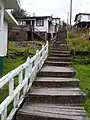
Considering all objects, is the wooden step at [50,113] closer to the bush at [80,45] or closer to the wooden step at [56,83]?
the wooden step at [56,83]

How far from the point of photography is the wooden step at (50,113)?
257 inches

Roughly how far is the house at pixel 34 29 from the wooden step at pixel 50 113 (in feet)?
109

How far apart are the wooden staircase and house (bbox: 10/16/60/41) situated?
30.2 metres

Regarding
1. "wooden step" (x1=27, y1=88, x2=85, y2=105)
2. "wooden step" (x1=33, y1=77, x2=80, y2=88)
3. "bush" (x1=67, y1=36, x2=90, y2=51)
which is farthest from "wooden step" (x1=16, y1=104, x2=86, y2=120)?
"bush" (x1=67, y1=36, x2=90, y2=51)

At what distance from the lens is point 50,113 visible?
675 cm

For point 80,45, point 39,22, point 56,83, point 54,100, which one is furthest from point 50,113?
point 39,22

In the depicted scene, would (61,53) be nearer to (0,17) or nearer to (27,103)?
(0,17)

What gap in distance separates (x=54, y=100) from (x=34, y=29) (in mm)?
42762

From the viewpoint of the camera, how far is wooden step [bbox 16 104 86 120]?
21.4 ft

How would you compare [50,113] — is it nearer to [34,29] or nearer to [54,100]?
[54,100]

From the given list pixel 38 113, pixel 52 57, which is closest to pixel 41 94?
pixel 38 113

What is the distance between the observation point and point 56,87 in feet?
30.7

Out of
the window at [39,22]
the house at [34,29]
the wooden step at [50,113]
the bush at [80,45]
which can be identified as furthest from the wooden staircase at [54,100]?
the window at [39,22]

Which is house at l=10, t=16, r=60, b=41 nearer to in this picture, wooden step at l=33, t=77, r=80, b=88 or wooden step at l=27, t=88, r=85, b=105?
wooden step at l=33, t=77, r=80, b=88
